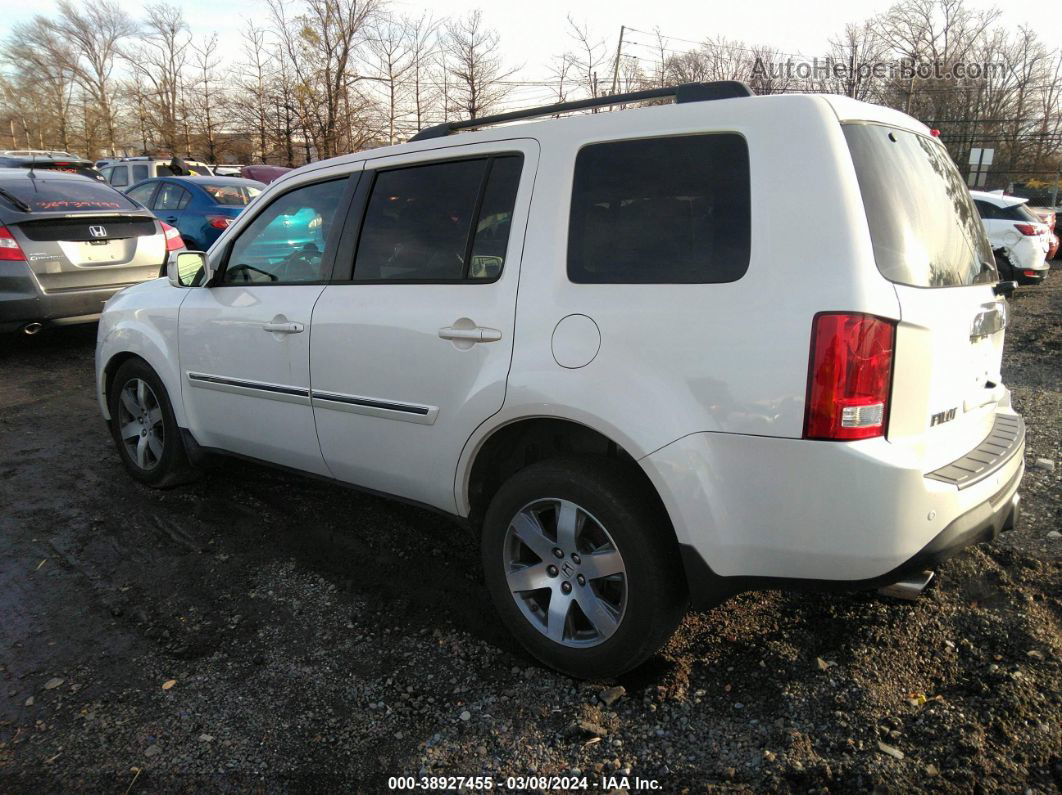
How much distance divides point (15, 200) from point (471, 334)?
6.71 meters

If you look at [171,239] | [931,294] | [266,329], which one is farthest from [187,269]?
[171,239]

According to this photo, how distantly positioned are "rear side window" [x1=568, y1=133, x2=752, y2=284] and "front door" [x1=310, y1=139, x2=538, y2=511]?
0.89 feet

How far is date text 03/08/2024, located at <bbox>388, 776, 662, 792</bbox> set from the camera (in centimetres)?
230

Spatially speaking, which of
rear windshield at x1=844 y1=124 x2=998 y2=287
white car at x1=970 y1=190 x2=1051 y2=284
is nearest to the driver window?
rear windshield at x1=844 y1=124 x2=998 y2=287

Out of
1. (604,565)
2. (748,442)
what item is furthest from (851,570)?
(604,565)

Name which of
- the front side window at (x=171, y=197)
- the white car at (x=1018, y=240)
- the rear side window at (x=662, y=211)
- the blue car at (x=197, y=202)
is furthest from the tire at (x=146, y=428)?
the white car at (x=1018, y=240)

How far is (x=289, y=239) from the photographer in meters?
3.81

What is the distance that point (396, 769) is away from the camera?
7.85 feet

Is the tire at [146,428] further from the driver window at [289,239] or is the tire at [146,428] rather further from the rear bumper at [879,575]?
the rear bumper at [879,575]

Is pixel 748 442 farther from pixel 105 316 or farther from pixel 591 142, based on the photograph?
pixel 105 316

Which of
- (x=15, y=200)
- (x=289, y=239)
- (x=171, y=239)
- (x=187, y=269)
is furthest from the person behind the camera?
(x=171, y=239)

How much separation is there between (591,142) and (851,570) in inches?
64.4

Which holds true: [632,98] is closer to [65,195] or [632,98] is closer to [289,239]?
[289,239]

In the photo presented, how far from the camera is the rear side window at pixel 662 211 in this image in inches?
92.2
